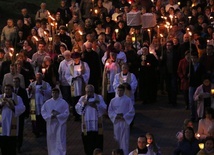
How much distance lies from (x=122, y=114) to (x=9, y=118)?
2.59 m

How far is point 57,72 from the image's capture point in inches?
1005

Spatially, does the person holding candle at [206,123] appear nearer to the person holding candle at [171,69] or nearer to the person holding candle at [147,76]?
the person holding candle at [171,69]

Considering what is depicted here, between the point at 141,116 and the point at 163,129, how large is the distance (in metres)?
1.52

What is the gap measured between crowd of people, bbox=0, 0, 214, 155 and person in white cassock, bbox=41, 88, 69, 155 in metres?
0.02

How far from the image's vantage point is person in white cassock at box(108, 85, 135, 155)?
855 inches

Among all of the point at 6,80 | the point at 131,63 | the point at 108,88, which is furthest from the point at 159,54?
the point at 6,80

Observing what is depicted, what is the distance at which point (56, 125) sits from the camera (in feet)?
72.1

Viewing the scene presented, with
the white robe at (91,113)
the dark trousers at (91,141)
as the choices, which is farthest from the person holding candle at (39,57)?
the dark trousers at (91,141)

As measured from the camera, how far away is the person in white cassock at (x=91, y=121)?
21500 mm

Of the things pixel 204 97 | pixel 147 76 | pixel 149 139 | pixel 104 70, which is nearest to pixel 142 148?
pixel 149 139

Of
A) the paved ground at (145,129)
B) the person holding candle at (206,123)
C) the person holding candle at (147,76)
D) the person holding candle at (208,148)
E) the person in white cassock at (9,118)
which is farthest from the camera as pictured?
the person holding candle at (147,76)

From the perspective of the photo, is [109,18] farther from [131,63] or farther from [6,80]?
[6,80]

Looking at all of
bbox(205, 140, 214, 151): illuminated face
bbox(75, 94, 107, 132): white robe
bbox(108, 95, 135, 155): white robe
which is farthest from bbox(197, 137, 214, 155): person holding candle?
bbox(75, 94, 107, 132): white robe

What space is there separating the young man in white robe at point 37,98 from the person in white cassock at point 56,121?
169 centimetres
